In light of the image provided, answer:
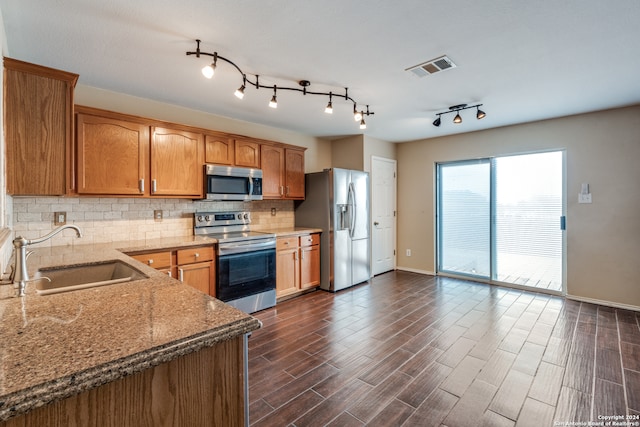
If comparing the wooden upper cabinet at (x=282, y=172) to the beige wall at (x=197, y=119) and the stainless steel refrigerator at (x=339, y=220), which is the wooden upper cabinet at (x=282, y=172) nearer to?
the stainless steel refrigerator at (x=339, y=220)

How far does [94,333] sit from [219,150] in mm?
2977

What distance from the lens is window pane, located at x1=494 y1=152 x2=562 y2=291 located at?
4.12 meters

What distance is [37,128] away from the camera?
6.64ft

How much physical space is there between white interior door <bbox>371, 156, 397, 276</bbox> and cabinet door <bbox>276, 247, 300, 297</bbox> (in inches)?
64.9

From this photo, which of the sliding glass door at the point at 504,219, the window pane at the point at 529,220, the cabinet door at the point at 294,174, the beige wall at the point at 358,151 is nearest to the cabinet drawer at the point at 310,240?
the cabinet door at the point at 294,174

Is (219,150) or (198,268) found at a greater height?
(219,150)

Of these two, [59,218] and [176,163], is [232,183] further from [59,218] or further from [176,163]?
[59,218]

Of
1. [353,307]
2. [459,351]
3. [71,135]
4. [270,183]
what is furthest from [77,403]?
[270,183]

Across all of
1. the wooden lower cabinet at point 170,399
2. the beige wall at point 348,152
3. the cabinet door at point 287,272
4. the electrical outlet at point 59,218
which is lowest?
the cabinet door at point 287,272

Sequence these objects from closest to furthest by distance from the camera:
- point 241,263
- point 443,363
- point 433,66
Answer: point 443,363 < point 433,66 < point 241,263

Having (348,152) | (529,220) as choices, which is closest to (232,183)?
(348,152)

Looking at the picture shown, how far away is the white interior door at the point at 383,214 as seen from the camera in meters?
5.25

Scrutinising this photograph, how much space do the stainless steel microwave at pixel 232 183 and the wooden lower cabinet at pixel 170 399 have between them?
2.75 metres

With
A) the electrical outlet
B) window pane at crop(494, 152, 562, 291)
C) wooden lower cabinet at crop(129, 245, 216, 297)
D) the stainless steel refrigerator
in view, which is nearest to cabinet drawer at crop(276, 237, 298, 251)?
the stainless steel refrigerator
